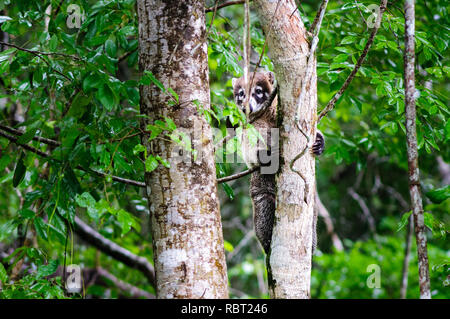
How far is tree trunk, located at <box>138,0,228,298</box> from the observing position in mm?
2367

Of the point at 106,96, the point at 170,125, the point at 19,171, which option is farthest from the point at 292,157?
the point at 19,171

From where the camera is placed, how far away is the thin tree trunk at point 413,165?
2.51 meters

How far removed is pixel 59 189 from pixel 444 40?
129 inches

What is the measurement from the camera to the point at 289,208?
2.54 metres

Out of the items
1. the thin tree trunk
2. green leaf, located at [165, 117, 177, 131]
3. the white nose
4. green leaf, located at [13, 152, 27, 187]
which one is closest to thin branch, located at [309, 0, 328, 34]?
the thin tree trunk

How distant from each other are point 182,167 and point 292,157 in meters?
0.63

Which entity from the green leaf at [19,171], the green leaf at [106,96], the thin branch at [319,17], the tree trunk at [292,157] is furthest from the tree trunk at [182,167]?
the green leaf at [19,171]

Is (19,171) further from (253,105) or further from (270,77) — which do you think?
(270,77)

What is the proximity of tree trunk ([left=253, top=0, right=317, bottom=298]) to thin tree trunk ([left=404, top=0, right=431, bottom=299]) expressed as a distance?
62cm

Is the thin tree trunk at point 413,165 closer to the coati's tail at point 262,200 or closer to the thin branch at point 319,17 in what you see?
the thin branch at point 319,17

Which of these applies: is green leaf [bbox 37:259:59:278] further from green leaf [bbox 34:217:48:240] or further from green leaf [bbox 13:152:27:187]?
green leaf [bbox 13:152:27:187]
